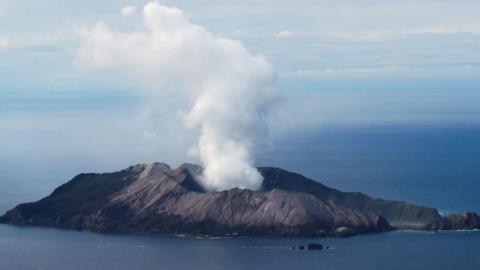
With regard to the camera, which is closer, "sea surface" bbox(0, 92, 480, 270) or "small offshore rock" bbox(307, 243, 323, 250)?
"sea surface" bbox(0, 92, 480, 270)

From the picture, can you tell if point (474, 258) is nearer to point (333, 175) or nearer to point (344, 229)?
point (344, 229)

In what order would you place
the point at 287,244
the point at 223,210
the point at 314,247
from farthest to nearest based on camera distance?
the point at 223,210 < the point at 287,244 < the point at 314,247

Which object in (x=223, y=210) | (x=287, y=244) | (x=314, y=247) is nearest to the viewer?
(x=314, y=247)

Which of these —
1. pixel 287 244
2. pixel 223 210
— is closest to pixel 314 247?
pixel 287 244

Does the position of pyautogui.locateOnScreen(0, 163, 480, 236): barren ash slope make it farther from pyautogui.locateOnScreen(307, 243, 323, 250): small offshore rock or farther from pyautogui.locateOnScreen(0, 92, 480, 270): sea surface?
pyautogui.locateOnScreen(307, 243, 323, 250): small offshore rock

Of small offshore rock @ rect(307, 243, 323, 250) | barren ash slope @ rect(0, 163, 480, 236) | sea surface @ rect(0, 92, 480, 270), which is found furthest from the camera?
Answer: barren ash slope @ rect(0, 163, 480, 236)

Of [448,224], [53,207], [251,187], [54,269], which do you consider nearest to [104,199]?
[53,207]

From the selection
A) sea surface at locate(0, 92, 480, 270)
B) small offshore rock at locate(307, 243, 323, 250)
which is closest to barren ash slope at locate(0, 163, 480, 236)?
sea surface at locate(0, 92, 480, 270)

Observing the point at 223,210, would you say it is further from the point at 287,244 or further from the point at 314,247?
the point at 314,247

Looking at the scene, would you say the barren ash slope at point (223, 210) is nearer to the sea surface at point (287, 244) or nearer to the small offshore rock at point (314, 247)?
the sea surface at point (287, 244)

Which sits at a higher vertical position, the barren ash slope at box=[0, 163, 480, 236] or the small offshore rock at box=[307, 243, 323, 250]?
the barren ash slope at box=[0, 163, 480, 236]
